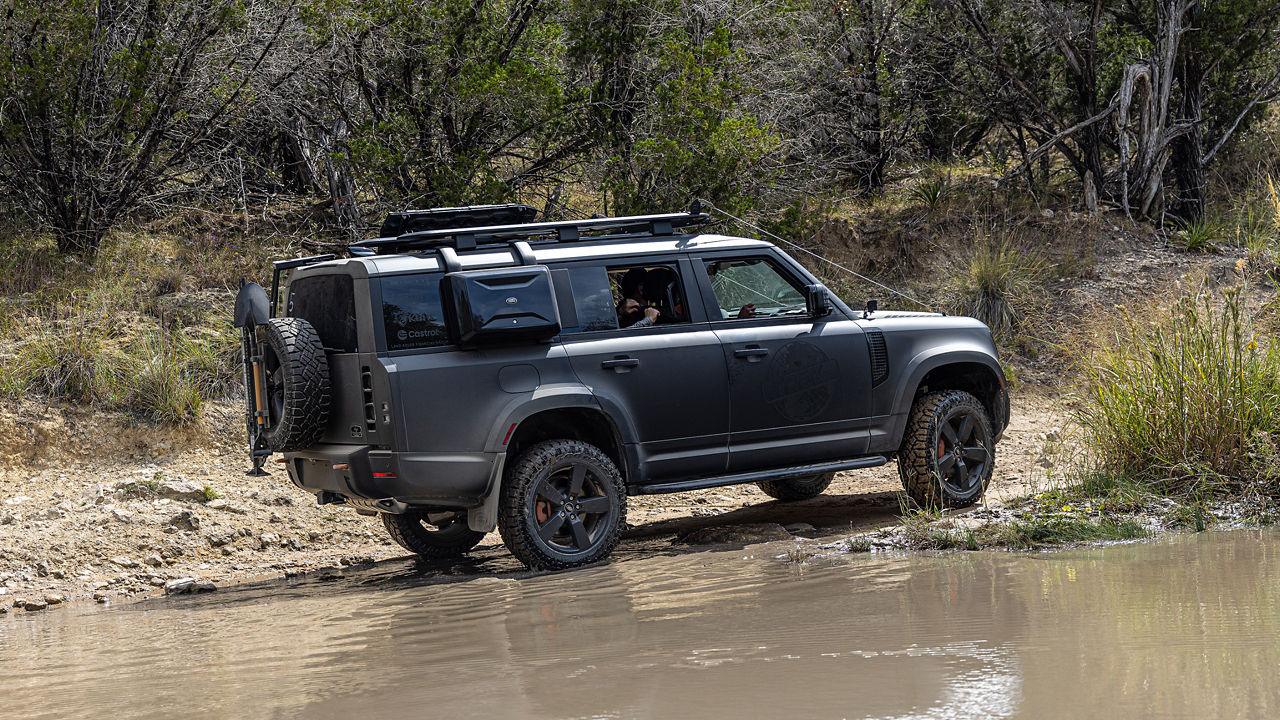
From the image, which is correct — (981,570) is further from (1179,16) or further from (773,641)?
(1179,16)

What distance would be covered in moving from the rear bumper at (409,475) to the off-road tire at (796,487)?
3.12 metres

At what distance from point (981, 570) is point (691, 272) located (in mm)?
2589

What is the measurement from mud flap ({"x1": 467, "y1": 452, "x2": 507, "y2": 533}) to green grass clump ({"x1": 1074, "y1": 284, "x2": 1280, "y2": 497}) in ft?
11.9

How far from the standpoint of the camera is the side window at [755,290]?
25.5 ft

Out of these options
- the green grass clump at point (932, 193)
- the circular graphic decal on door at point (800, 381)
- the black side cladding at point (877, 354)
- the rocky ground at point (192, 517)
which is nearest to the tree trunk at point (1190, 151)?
the green grass clump at point (932, 193)

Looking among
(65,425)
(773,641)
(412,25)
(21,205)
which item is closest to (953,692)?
(773,641)

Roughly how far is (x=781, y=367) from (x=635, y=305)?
0.97m

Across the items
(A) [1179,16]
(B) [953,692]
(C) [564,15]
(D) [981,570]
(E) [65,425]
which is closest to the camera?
(B) [953,692]

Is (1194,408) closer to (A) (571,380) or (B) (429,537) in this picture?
(A) (571,380)

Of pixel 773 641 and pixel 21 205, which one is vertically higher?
pixel 21 205

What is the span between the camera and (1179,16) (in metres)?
13.4

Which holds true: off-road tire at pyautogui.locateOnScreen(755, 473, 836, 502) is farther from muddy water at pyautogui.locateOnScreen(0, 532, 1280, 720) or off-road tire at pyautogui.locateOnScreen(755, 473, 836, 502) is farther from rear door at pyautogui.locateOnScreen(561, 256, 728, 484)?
muddy water at pyautogui.locateOnScreen(0, 532, 1280, 720)

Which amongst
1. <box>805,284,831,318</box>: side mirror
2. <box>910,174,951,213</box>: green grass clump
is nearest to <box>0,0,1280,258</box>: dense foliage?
<box>910,174,951,213</box>: green grass clump

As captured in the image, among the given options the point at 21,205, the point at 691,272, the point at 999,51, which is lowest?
the point at 691,272
